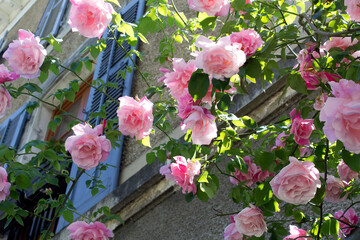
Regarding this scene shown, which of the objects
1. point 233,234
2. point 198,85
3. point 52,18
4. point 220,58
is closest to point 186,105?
point 198,85

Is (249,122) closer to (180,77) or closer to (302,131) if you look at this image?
(302,131)

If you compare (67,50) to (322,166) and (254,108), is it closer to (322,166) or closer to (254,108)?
(254,108)

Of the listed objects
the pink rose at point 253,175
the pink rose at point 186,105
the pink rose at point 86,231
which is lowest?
the pink rose at point 86,231

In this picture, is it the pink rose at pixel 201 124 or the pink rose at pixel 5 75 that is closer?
the pink rose at pixel 201 124

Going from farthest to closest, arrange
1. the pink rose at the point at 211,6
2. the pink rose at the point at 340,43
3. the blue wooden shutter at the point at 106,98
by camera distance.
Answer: the blue wooden shutter at the point at 106,98
the pink rose at the point at 340,43
the pink rose at the point at 211,6

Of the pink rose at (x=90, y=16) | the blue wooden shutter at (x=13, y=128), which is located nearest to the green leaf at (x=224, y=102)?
the pink rose at (x=90, y=16)

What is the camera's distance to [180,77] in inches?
70.1

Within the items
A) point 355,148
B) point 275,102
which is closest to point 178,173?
point 355,148

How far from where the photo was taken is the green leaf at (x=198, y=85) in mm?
1544

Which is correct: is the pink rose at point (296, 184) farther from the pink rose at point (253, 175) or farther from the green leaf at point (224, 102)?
the pink rose at point (253, 175)

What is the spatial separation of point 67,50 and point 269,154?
5280 mm

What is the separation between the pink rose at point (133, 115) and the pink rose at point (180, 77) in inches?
7.2

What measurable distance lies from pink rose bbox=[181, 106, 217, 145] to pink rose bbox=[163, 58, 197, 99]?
110 millimetres

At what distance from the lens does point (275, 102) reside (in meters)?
2.84
